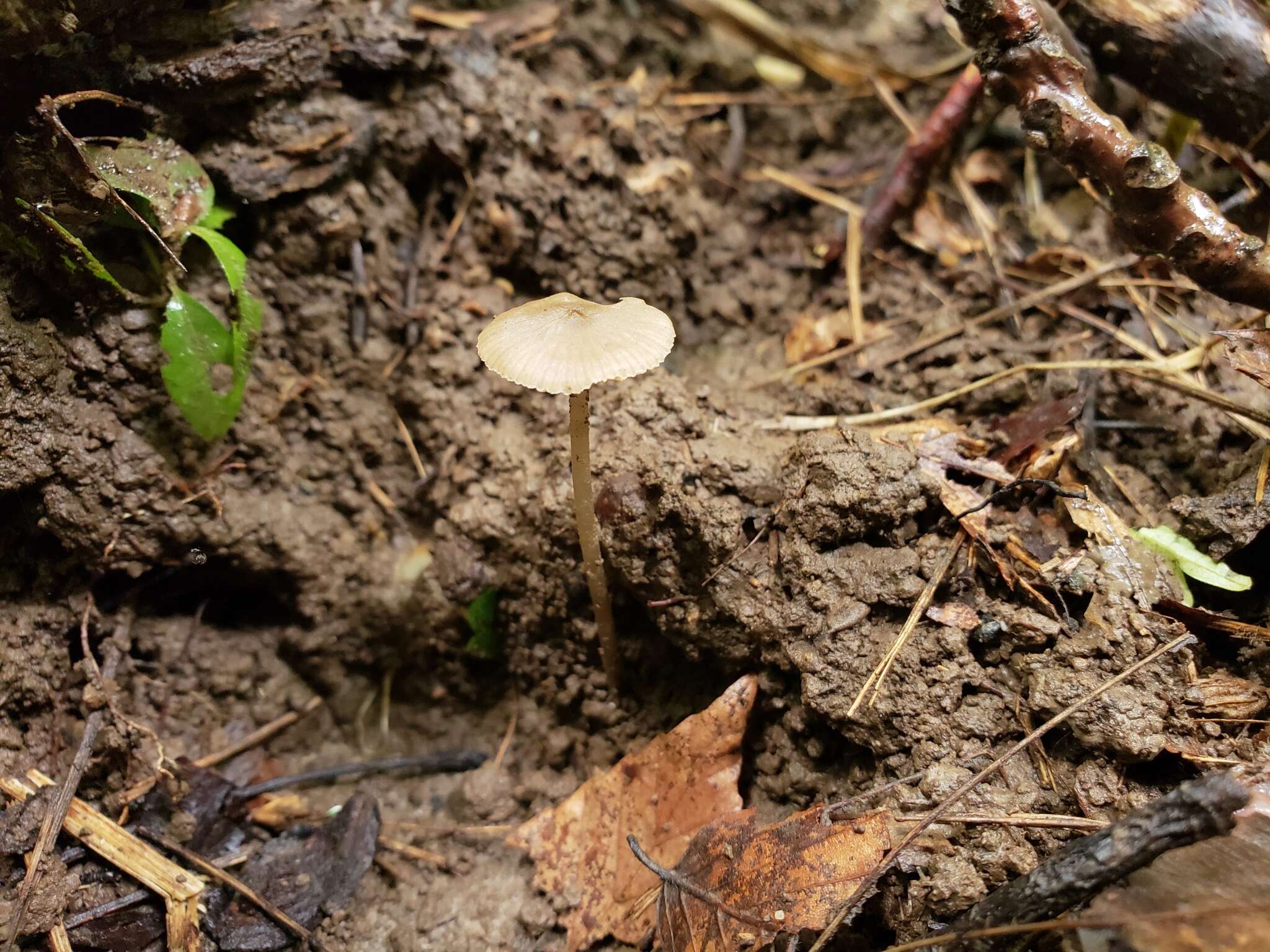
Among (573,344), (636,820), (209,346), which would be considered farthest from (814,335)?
(209,346)

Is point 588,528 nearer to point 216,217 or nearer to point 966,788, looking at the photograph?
point 966,788

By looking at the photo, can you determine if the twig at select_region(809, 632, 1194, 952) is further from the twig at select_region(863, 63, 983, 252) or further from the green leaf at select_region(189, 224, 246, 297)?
the green leaf at select_region(189, 224, 246, 297)

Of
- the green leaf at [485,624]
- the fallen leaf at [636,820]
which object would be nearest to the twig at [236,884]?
the fallen leaf at [636,820]

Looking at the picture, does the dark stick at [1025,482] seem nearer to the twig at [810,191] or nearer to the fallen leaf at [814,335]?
the fallen leaf at [814,335]

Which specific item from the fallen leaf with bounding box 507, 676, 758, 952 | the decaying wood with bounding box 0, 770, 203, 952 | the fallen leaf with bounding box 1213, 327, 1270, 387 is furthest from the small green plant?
the fallen leaf with bounding box 1213, 327, 1270, 387

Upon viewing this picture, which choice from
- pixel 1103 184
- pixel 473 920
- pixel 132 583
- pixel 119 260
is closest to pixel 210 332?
pixel 119 260
